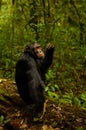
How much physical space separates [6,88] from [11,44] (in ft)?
7.21

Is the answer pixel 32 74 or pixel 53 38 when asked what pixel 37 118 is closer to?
pixel 32 74

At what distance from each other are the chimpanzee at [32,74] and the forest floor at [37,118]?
0.46 feet

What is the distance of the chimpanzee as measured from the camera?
13.3 ft

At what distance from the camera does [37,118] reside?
13.2 feet

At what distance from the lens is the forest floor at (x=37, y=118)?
3.96 meters

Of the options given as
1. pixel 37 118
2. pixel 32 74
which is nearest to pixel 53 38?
pixel 32 74

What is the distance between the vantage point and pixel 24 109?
4.22 m

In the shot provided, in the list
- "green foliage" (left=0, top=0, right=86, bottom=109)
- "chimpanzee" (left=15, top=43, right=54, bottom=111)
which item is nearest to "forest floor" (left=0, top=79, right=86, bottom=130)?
"chimpanzee" (left=15, top=43, right=54, bottom=111)

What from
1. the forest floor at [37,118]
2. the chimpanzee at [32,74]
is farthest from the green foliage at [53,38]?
the forest floor at [37,118]

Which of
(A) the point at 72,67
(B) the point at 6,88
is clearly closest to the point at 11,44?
(A) the point at 72,67

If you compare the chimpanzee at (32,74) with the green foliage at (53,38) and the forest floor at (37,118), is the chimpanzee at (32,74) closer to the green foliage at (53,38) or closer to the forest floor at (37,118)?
the forest floor at (37,118)

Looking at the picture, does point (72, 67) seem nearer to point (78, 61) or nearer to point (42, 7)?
point (78, 61)

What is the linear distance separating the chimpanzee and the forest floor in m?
0.14

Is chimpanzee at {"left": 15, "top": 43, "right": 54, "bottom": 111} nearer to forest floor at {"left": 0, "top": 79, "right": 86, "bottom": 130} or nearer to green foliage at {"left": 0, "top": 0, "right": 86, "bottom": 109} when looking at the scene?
forest floor at {"left": 0, "top": 79, "right": 86, "bottom": 130}
